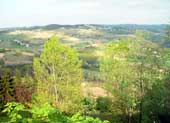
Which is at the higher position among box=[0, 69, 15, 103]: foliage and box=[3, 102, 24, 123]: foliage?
box=[3, 102, 24, 123]: foliage

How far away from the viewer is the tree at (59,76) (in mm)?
44875

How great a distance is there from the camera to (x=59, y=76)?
153ft

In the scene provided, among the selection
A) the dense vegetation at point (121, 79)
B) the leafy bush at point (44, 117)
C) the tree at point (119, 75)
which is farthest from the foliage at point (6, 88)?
the leafy bush at point (44, 117)

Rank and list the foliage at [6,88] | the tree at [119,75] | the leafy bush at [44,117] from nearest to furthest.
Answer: the leafy bush at [44,117] < the tree at [119,75] < the foliage at [6,88]

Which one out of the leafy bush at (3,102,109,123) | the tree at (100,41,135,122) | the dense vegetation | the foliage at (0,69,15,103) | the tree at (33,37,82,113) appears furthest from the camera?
the foliage at (0,69,15,103)

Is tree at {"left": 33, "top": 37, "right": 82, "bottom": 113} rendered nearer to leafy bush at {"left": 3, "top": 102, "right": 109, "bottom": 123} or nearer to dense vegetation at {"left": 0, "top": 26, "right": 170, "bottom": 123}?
dense vegetation at {"left": 0, "top": 26, "right": 170, "bottom": 123}

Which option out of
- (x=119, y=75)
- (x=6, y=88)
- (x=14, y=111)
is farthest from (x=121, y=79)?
(x=14, y=111)

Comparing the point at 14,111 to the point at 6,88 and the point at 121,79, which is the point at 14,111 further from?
the point at 6,88

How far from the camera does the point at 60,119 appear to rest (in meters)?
7.27

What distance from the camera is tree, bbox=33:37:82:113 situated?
44875 millimetres

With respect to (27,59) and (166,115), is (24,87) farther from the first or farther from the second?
(27,59)

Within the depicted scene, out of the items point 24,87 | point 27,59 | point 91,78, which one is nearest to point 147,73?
point 24,87

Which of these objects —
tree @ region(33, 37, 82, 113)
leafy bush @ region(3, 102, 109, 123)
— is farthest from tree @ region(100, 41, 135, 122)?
leafy bush @ region(3, 102, 109, 123)

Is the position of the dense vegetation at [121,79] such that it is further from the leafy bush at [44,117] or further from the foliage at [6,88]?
the leafy bush at [44,117]
